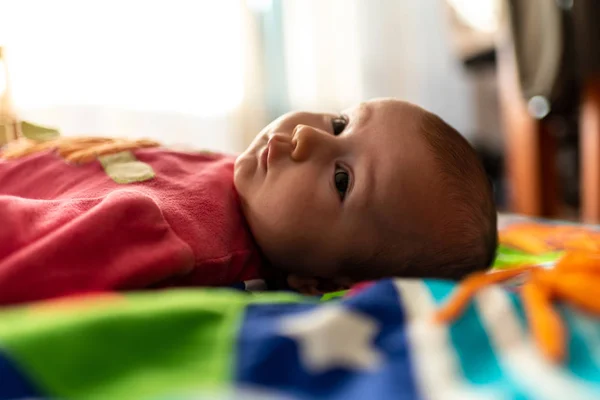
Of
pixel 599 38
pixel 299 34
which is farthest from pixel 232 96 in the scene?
pixel 599 38

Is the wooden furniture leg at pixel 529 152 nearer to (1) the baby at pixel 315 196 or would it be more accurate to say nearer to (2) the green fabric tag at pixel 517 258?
(2) the green fabric tag at pixel 517 258

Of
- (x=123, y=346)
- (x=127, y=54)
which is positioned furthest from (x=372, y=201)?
(x=127, y=54)

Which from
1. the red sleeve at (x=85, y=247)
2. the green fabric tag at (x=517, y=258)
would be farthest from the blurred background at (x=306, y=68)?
the green fabric tag at (x=517, y=258)

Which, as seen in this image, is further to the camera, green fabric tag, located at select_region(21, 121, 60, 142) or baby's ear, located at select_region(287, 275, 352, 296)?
green fabric tag, located at select_region(21, 121, 60, 142)

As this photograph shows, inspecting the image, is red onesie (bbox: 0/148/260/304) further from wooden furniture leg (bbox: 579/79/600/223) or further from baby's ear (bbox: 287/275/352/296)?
wooden furniture leg (bbox: 579/79/600/223)

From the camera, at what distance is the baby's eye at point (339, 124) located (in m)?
0.94

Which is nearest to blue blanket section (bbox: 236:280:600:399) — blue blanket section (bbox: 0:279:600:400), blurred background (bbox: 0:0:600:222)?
blue blanket section (bbox: 0:279:600:400)

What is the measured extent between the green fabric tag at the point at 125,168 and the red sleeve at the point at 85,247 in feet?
0.44

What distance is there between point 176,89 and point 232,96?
25 centimetres

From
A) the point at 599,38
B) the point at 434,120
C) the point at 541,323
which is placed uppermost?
the point at 599,38

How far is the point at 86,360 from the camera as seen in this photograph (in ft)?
1.37

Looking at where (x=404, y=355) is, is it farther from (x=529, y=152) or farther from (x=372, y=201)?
(x=529, y=152)

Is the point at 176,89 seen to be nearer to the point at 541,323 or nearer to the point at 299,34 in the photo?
the point at 299,34

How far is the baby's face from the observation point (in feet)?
2.71
